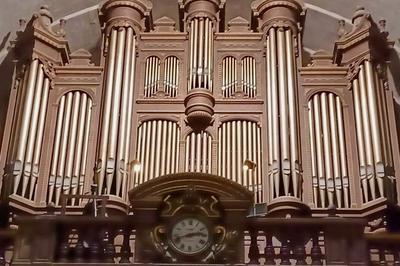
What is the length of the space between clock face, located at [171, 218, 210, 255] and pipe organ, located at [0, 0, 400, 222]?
3.20m

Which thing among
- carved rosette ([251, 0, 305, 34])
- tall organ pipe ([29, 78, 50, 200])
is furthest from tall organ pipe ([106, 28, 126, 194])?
carved rosette ([251, 0, 305, 34])

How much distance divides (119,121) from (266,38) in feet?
10.2

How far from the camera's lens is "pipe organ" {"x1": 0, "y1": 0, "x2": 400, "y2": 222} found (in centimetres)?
1403

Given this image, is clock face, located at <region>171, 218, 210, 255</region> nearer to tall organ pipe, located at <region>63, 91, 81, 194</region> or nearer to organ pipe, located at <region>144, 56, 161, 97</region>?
tall organ pipe, located at <region>63, 91, 81, 194</region>

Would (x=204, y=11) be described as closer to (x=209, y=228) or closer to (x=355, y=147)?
(x=355, y=147)

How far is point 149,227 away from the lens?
1048cm

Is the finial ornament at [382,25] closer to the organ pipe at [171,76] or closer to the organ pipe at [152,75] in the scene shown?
the organ pipe at [171,76]

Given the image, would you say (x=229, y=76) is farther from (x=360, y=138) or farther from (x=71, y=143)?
(x=71, y=143)

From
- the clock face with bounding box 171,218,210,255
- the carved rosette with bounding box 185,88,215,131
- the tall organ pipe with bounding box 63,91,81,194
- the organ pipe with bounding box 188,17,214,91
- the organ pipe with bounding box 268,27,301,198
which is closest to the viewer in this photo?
the clock face with bounding box 171,218,210,255

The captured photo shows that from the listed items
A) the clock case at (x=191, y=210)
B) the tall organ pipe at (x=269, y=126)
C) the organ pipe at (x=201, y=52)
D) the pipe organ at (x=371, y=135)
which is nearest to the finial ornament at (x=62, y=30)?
the organ pipe at (x=201, y=52)

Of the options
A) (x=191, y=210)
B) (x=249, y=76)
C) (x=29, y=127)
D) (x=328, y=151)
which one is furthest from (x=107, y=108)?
(x=191, y=210)

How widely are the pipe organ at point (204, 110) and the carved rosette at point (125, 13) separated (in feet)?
0.07

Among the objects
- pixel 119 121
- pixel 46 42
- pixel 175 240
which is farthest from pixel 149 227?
pixel 46 42

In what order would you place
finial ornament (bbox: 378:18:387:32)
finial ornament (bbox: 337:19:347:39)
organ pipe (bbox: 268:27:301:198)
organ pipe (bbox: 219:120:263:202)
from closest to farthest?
organ pipe (bbox: 268:27:301:198), organ pipe (bbox: 219:120:263:202), finial ornament (bbox: 378:18:387:32), finial ornament (bbox: 337:19:347:39)
